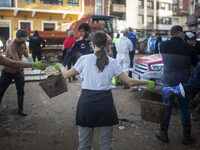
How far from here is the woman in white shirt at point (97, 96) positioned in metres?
2.48

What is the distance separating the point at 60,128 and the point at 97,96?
2.40 metres

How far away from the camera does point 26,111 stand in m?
5.63

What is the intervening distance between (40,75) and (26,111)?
5.01 meters

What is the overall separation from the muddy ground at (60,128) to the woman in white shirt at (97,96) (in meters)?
1.28

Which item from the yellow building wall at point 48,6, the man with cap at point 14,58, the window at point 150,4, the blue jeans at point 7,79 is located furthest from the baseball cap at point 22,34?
the window at point 150,4

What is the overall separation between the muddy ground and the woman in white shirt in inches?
50.2

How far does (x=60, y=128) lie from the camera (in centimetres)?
457

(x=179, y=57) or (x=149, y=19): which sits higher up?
(x=149, y=19)

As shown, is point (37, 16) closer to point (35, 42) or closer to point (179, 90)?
point (35, 42)

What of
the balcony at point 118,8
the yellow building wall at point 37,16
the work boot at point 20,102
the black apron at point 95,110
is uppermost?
the balcony at point 118,8

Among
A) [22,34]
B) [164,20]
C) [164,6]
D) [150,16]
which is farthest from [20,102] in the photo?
[164,6]

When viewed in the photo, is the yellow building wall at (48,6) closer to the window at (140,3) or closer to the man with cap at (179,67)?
the window at (140,3)

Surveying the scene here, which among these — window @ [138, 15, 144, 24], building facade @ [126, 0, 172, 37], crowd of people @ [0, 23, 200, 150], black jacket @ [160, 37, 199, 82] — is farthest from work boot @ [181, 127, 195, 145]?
window @ [138, 15, 144, 24]

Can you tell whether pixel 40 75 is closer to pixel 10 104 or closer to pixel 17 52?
pixel 10 104
